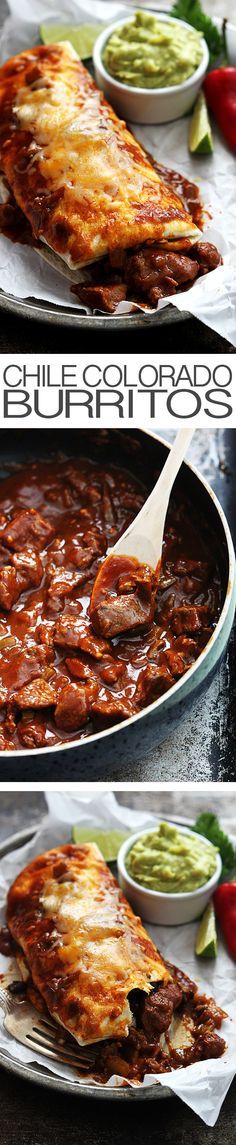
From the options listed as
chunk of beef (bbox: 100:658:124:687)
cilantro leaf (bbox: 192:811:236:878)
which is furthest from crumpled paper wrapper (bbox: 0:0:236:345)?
cilantro leaf (bbox: 192:811:236:878)

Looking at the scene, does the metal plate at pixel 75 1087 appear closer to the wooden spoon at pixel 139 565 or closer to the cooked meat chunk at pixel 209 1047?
the cooked meat chunk at pixel 209 1047

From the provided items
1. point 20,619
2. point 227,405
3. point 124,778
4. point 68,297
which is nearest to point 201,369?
point 227,405

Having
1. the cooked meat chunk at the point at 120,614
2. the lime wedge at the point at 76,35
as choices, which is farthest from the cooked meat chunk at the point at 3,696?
the lime wedge at the point at 76,35

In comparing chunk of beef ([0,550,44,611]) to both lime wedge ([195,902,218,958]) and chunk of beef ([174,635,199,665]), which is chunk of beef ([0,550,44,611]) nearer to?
chunk of beef ([174,635,199,665])

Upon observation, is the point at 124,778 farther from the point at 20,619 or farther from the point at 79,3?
the point at 79,3

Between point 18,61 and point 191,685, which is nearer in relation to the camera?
point 191,685

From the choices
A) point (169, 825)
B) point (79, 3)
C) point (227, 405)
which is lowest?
point (169, 825)

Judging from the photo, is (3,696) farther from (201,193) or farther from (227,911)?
(201,193)
